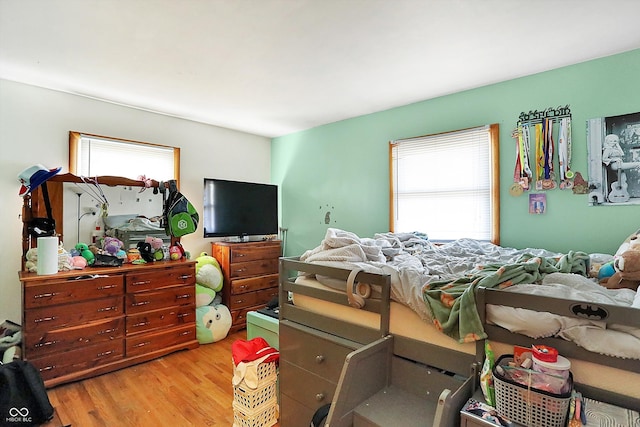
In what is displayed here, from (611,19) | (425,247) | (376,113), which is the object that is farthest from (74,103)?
(611,19)

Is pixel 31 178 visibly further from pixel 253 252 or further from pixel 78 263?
pixel 253 252

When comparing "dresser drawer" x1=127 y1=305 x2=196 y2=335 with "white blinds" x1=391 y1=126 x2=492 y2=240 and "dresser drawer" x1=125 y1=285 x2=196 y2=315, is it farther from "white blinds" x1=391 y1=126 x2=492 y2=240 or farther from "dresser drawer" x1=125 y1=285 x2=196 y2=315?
"white blinds" x1=391 y1=126 x2=492 y2=240

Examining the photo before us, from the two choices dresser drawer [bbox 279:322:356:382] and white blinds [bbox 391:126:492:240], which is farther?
white blinds [bbox 391:126:492:240]

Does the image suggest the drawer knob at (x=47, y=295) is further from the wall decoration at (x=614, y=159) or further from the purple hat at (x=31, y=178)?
the wall decoration at (x=614, y=159)

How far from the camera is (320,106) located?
10.8ft

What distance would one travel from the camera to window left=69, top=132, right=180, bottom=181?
9.68 feet

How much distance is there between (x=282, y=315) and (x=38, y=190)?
8.09 ft

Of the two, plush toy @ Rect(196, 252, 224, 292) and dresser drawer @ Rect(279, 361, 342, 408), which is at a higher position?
plush toy @ Rect(196, 252, 224, 292)

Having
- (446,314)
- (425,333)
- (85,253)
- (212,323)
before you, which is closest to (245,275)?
(212,323)

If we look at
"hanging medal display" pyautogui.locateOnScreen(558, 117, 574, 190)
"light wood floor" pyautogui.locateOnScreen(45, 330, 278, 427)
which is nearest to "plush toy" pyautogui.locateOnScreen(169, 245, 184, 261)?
"light wood floor" pyautogui.locateOnScreen(45, 330, 278, 427)

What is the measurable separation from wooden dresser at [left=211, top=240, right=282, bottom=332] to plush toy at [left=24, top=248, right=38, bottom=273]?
1.62m

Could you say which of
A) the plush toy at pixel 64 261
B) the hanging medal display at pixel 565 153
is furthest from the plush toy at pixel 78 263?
the hanging medal display at pixel 565 153

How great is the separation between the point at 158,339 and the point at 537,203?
3512 millimetres

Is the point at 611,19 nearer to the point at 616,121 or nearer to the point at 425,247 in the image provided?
the point at 616,121
